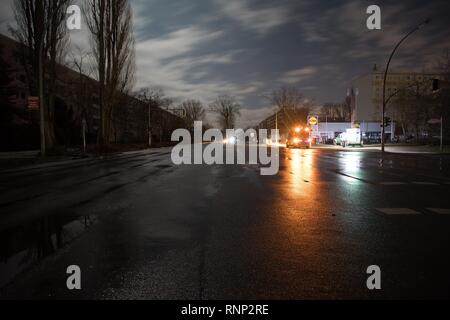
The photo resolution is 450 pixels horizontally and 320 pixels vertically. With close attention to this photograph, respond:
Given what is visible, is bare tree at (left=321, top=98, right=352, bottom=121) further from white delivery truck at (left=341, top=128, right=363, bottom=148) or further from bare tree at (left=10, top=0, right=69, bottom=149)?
bare tree at (left=10, top=0, right=69, bottom=149)

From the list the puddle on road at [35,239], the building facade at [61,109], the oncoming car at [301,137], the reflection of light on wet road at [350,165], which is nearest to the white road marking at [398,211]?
the puddle on road at [35,239]

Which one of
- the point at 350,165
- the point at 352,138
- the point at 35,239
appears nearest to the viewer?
the point at 35,239

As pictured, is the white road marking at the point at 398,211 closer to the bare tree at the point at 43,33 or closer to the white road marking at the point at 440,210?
the white road marking at the point at 440,210

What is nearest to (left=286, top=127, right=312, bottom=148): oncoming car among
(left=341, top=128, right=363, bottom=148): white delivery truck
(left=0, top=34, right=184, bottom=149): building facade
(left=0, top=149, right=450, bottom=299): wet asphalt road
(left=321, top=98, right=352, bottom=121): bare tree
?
(left=341, top=128, right=363, bottom=148): white delivery truck

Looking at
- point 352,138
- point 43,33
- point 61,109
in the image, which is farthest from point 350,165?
point 61,109

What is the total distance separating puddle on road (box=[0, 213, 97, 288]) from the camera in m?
4.59

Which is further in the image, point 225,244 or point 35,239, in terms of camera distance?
point 35,239

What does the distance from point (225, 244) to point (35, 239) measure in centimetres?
301

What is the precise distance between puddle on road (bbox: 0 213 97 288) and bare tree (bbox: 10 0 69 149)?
73.0ft

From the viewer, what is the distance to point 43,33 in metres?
25.4

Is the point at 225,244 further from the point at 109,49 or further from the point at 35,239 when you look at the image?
the point at 109,49

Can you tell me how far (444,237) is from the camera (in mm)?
5836

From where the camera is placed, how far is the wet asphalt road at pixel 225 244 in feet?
12.7
